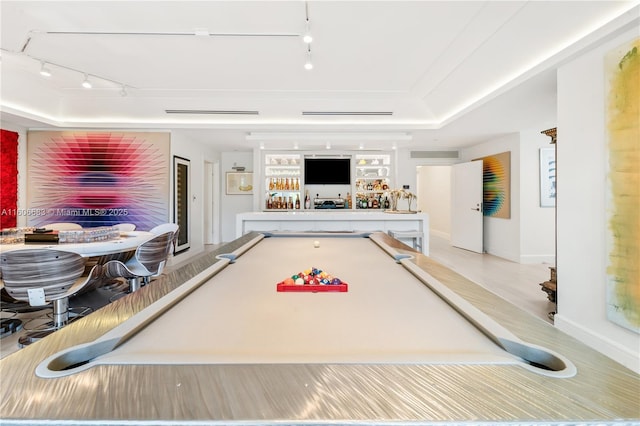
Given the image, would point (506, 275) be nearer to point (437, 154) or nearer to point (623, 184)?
point (623, 184)

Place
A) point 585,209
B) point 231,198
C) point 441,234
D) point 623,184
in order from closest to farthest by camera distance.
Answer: point 623,184 < point 585,209 < point 231,198 < point 441,234

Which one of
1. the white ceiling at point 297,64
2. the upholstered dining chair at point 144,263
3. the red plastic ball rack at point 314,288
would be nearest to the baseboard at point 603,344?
the red plastic ball rack at point 314,288

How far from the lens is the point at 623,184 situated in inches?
86.4

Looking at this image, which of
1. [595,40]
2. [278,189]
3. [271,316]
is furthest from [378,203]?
[271,316]

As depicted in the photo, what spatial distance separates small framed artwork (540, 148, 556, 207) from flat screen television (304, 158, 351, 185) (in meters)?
3.74

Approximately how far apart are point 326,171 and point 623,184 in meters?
5.36

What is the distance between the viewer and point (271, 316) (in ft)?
3.36

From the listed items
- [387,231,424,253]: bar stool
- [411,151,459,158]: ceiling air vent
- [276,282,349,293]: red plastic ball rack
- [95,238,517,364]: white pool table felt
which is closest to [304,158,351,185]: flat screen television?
[411,151,459,158]: ceiling air vent

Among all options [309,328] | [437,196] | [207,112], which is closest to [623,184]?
[309,328]

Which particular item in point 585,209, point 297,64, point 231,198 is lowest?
point 585,209

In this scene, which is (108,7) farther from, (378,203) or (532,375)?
(378,203)

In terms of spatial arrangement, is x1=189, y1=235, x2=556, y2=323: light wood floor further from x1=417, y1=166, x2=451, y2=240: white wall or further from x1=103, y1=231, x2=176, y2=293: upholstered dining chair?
x1=103, y1=231, x2=176, y2=293: upholstered dining chair

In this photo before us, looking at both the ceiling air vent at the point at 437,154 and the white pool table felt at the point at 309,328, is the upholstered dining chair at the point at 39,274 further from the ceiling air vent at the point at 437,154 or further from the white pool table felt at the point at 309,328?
the ceiling air vent at the point at 437,154

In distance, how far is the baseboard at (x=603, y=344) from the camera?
216 cm
